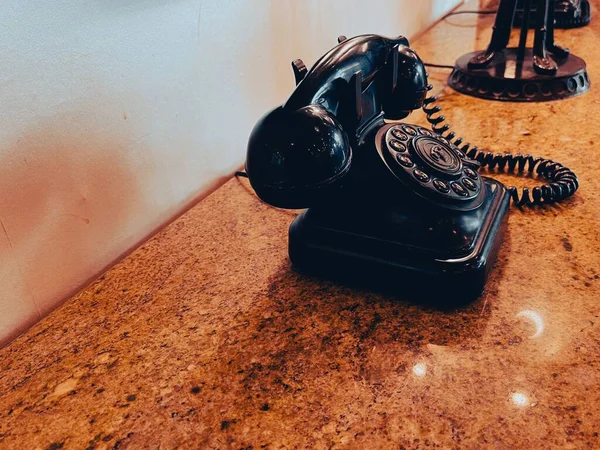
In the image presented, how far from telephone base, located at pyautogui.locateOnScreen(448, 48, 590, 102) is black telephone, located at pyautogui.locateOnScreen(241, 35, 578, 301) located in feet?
1.92

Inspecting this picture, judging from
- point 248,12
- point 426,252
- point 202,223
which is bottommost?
point 202,223

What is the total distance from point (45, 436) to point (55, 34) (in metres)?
0.45

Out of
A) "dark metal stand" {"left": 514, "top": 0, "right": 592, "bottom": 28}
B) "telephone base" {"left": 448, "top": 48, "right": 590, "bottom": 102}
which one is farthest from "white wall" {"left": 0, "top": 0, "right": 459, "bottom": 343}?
"dark metal stand" {"left": 514, "top": 0, "right": 592, "bottom": 28}

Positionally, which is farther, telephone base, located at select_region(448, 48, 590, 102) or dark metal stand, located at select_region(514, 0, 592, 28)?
dark metal stand, located at select_region(514, 0, 592, 28)

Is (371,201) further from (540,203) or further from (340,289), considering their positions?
(540,203)

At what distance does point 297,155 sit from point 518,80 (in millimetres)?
873

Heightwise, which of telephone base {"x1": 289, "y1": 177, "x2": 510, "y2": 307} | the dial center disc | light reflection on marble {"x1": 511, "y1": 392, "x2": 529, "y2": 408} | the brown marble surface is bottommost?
the brown marble surface

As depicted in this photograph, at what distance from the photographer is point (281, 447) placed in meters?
0.53

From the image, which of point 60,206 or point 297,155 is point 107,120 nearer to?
point 60,206

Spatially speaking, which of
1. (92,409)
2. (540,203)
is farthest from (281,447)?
(540,203)

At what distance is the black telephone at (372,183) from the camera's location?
617mm

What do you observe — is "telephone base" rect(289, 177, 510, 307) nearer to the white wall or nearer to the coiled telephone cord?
the coiled telephone cord

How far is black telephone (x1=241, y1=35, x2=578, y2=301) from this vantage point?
24.3 inches

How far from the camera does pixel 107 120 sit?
30.8 inches
